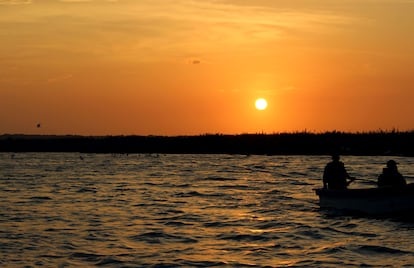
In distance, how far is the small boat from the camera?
Result: 25.2m

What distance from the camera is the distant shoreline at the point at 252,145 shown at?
276 feet

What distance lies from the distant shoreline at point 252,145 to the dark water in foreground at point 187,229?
4511cm

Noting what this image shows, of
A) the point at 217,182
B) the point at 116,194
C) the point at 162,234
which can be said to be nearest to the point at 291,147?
the point at 217,182

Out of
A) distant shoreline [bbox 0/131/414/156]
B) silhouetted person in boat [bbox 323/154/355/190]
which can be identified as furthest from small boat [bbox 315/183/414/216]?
distant shoreline [bbox 0/131/414/156]

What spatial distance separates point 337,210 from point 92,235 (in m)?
10.7

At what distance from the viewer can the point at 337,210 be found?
28109 mm

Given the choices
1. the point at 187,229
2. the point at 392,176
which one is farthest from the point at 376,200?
the point at 187,229

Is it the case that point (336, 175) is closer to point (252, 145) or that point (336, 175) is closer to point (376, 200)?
point (376, 200)

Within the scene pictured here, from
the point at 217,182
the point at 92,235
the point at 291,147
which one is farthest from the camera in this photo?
the point at 291,147

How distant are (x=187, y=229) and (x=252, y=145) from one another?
74425mm

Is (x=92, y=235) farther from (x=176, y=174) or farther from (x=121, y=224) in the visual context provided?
(x=176, y=174)

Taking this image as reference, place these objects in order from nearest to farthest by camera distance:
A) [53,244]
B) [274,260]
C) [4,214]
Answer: [274,260]
[53,244]
[4,214]

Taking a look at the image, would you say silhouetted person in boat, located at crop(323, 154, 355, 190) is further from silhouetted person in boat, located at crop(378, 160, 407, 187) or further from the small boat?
silhouetted person in boat, located at crop(378, 160, 407, 187)

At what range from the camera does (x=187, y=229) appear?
23.7 m
